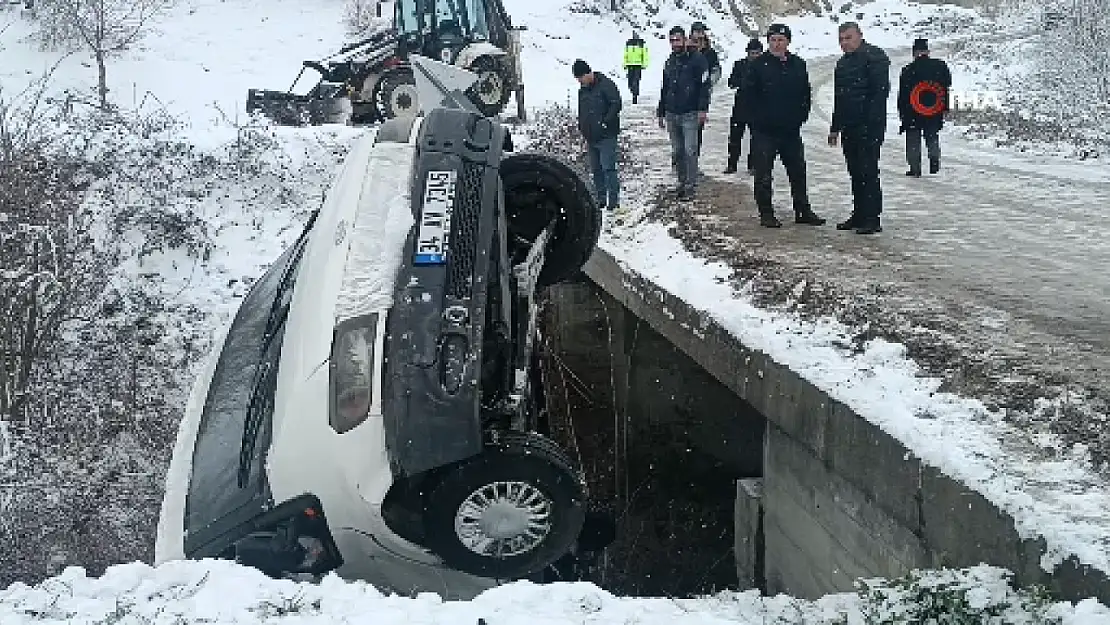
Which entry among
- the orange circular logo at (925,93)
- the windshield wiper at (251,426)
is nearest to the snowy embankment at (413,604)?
the windshield wiper at (251,426)

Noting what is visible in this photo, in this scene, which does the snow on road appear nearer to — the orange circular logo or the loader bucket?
the orange circular logo

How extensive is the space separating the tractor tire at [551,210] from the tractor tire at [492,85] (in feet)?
29.0

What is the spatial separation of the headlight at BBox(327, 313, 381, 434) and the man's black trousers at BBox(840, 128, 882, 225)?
4.29 meters

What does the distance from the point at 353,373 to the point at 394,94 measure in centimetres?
1181

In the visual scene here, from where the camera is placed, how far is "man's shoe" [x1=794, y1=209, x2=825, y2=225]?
24.2 feet

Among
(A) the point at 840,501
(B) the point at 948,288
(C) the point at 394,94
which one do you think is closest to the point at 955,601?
(A) the point at 840,501

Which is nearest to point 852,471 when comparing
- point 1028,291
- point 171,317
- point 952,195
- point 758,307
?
point 758,307

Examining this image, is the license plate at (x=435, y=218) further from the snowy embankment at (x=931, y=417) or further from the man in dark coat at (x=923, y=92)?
the man in dark coat at (x=923, y=92)

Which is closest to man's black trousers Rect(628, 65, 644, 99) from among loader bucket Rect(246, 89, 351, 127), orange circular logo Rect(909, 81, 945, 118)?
loader bucket Rect(246, 89, 351, 127)

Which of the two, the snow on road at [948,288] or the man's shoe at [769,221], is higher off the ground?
the man's shoe at [769,221]

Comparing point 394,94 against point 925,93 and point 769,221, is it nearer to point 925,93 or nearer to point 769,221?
point 925,93

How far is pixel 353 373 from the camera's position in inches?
144

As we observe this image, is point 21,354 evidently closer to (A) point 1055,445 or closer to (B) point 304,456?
(B) point 304,456

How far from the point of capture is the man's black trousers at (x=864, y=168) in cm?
684
